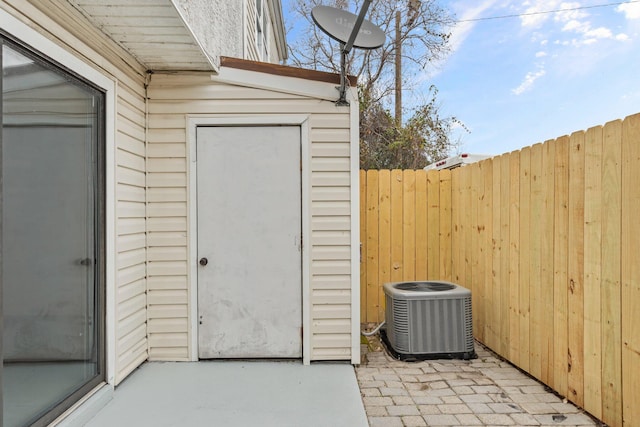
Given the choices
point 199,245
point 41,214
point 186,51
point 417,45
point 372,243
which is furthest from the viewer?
point 417,45

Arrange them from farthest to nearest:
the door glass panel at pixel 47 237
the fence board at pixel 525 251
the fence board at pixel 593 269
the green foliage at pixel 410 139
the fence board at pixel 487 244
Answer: the green foliage at pixel 410 139
the fence board at pixel 487 244
the fence board at pixel 525 251
the fence board at pixel 593 269
the door glass panel at pixel 47 237

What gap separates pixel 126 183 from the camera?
9.81 feet

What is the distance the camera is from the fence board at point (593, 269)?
7.63 feet

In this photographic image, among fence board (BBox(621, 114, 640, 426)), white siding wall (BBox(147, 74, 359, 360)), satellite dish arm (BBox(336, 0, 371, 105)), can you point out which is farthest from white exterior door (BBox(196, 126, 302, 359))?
fence board (BBox(621, 114, 640, 426))

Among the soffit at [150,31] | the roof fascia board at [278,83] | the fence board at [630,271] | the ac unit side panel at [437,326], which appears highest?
the soffit at [150,31]

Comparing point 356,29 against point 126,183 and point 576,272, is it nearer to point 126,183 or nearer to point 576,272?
point 126,183

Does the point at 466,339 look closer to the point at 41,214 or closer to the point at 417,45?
the point at 41,214

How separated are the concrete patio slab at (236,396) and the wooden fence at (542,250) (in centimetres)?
139

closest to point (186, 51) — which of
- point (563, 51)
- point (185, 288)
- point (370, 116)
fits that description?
point (185, 288)

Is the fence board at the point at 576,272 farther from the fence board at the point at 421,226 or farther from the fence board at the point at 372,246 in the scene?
the fence board at the point at 372,246

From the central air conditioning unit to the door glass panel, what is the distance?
236 cm

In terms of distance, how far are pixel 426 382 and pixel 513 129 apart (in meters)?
7.20

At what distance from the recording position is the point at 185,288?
3.35 meters

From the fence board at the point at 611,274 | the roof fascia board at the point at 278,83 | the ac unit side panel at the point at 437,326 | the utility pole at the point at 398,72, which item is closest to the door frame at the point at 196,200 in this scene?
the roof fascia board at the point at 278,83
